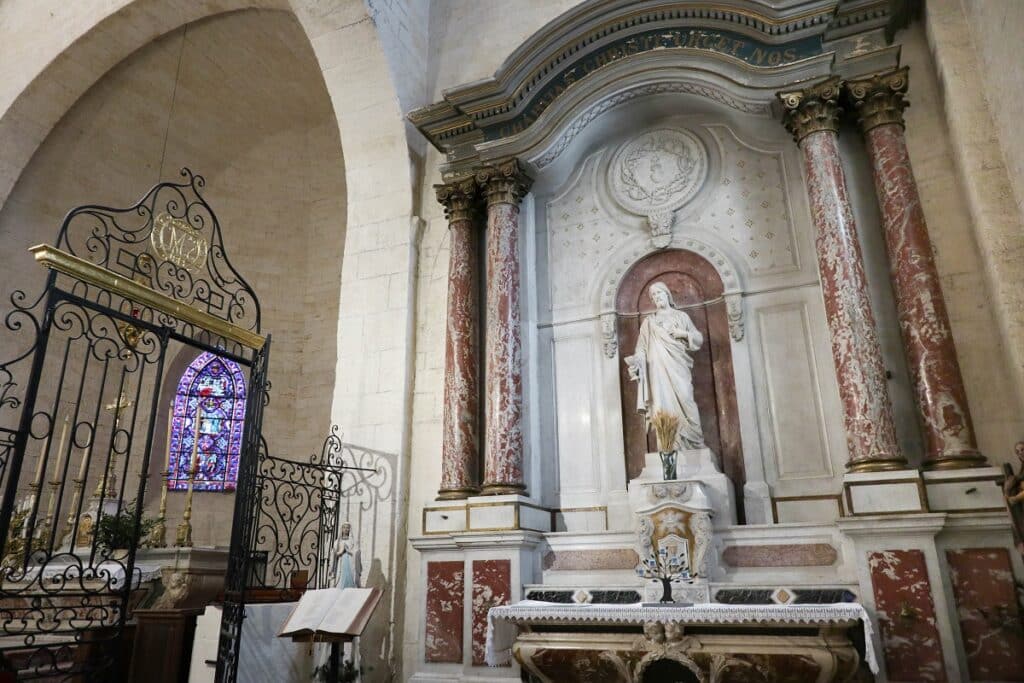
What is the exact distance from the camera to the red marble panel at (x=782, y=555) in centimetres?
505

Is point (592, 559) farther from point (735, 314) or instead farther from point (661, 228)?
point (661, 228)

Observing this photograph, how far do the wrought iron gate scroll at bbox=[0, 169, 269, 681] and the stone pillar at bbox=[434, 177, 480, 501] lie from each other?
1.63 metres

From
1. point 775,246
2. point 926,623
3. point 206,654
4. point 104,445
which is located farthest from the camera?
point 104,445

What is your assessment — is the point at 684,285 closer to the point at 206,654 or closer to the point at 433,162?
the point at 433,162

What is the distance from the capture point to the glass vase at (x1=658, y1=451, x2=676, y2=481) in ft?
17.9

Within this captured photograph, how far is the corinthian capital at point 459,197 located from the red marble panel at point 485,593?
3242 mm

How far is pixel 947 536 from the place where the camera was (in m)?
4.63

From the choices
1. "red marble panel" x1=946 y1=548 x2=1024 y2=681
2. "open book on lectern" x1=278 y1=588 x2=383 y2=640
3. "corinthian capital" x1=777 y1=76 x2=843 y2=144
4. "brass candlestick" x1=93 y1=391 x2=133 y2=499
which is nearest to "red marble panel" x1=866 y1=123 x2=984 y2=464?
"corinthian capital" x1=777 y1=76 x2=843 y2=144

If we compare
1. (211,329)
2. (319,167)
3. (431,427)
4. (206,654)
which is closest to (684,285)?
(431,427)

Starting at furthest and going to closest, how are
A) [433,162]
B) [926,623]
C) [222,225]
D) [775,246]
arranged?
[222,225], [433,162], [775,246], [926,623]

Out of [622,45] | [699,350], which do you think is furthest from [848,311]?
[622,45]

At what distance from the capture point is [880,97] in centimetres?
577

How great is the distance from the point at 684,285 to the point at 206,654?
4.79 metres

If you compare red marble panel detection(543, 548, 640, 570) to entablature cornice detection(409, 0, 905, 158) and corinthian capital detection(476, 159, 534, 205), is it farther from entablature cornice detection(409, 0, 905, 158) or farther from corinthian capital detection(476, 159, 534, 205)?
entablature cornice detection(409, 0, 905, 158)
